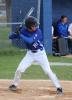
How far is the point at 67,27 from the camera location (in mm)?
22297

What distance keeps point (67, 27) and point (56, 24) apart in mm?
548

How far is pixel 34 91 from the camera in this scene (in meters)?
11.9

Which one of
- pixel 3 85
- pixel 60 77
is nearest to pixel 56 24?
pixel 60 77

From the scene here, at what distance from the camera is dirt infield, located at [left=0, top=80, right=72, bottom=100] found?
11.1m

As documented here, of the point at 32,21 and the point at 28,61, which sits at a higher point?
the point at 32,21

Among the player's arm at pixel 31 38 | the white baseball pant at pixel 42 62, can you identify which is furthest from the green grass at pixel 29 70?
the player's arm at pixel 31 38

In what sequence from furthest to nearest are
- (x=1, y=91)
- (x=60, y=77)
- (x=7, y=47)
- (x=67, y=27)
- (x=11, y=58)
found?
(x=67, y=27)
(x=7, y=47)
(x=11, y=58)
(x=60, y=77)
(x=1, y=91)

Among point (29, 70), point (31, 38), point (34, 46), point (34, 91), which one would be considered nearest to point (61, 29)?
point (29, 70)

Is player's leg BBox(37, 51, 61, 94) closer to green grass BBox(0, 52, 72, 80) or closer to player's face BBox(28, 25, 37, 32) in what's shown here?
player's face BBox(28, 25, 37, 32)

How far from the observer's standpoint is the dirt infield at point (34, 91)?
11.1 meters

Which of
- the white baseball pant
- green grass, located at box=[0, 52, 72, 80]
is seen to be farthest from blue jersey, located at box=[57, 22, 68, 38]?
the white baseball pant

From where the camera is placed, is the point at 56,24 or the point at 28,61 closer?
the point at 28,61

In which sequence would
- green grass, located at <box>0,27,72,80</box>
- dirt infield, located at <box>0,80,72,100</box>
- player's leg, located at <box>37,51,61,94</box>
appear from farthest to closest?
green grass, located at <box>0,27,72,80</box>, player's leg, located at <box>37,51,61,94</box>, dirt infield, located at <box>0,80,72,100</box>

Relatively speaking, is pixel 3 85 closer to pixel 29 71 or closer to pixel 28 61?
pixel 28 61
